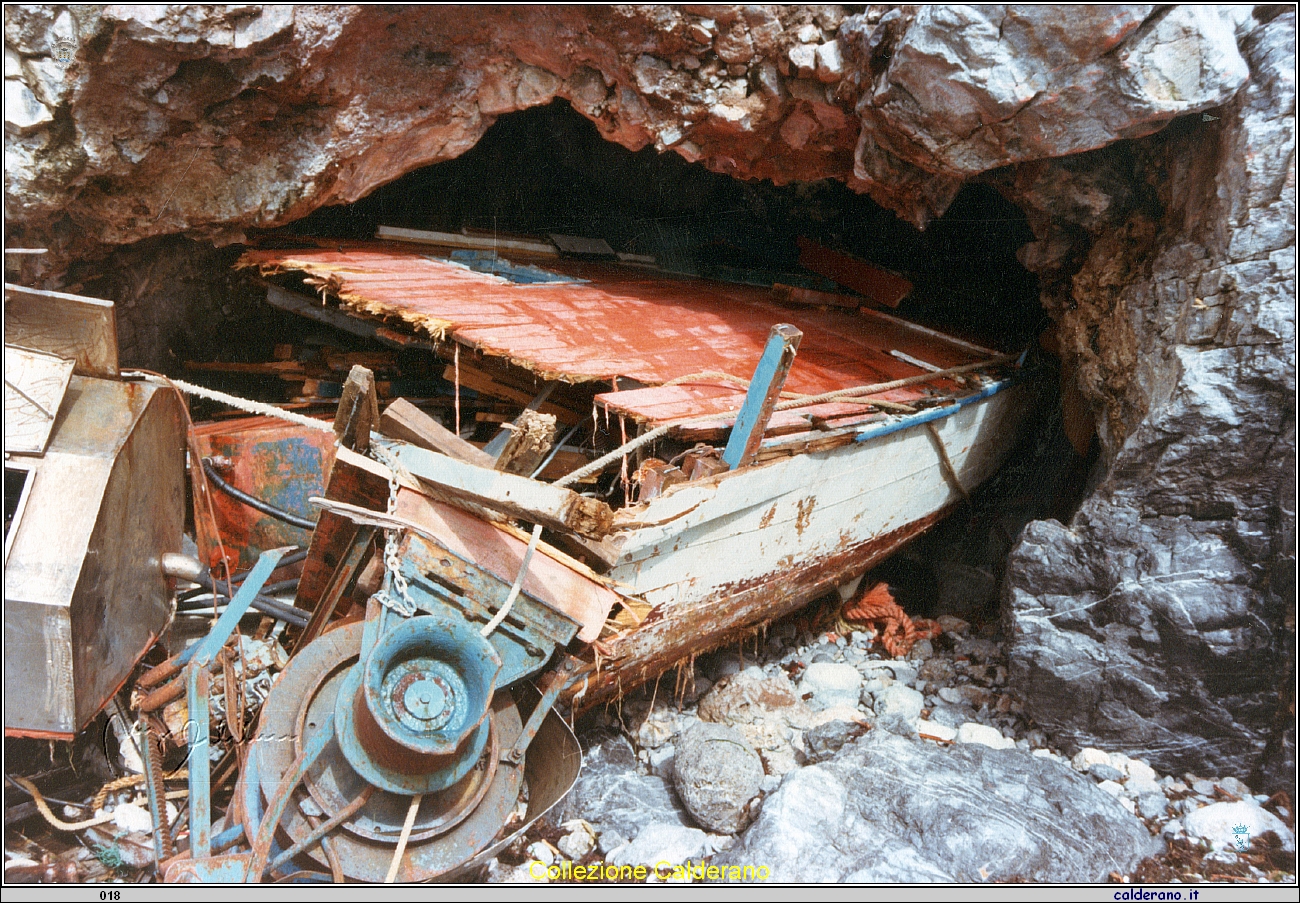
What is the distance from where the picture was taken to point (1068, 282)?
5.05 m

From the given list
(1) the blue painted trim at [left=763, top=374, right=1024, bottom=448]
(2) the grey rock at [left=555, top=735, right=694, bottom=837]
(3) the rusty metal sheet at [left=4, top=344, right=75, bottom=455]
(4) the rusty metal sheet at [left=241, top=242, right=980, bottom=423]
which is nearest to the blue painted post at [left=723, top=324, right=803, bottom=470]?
(1) the blue painted trim at [left=763, top=374, right=1024, bottom=448]

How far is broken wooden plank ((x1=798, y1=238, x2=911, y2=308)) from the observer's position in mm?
6352

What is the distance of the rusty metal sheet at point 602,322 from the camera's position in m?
3.87

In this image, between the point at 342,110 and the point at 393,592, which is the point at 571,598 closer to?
the point at 393,592

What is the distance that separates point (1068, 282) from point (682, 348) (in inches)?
105

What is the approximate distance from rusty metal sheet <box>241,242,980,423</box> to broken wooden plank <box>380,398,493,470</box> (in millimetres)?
502

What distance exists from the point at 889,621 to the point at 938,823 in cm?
182

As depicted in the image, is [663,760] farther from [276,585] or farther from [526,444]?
→ [276,585]

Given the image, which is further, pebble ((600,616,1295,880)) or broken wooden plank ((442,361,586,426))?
broken wooden plank ((442,361,586,426))

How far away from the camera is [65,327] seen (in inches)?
128

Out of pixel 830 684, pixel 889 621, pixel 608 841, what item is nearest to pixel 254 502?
pixel 608 841

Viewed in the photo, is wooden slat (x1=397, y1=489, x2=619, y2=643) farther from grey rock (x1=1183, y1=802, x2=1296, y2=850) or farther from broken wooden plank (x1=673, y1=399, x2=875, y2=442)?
grey rock (x1=1183, y1=802, x2=1296, y2=850)

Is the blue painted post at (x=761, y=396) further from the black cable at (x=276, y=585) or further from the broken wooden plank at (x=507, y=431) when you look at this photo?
the black cable at (x=276, y=585)

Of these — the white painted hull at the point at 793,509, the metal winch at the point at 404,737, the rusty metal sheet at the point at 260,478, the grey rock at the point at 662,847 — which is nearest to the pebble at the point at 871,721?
the grey rock at the point at 662,847
